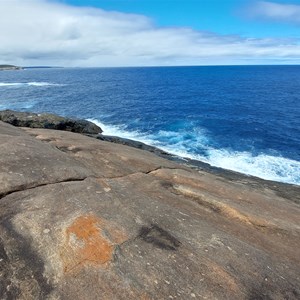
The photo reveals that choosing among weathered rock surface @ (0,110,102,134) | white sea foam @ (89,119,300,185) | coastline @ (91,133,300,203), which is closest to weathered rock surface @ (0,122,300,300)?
coastline @ (91,133,300,203)

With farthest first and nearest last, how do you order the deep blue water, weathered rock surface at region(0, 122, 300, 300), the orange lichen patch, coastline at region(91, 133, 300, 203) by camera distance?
the deep blue water → coastline at region(91, 133, 300, 203) → the orange lichen patch → weathered rock surface at region(0, 122, 300, 300)

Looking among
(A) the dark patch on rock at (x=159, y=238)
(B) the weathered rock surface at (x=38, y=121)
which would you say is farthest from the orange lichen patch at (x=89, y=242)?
(B) the weathered rock surface at (x=38, y=121)

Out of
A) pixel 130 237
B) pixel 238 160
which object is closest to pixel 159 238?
pixel 130 237

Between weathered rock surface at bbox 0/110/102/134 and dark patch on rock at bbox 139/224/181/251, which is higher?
dark patch on rock at bbox 139/224/181/251

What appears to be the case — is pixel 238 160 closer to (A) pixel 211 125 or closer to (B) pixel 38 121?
(A) pixel 211 125

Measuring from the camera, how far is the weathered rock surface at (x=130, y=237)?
9.29 m

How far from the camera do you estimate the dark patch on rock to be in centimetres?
1107

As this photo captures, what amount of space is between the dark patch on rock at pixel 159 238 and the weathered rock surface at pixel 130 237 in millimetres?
40

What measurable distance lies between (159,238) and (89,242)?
8.78ft

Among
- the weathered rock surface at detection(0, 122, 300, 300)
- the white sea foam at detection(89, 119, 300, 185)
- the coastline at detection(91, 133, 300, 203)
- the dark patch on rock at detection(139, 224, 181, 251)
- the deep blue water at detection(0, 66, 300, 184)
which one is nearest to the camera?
the weathered rock surface at detection(0, 122, 300, 300)

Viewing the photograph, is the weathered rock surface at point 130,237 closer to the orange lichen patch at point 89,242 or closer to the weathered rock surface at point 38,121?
the orange lichen patch at point 89,242

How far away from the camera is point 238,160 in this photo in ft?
155

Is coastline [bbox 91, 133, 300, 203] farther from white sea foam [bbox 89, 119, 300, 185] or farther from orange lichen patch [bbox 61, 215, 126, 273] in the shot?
orange lichen patch [bbox 61, 215, 126, 273]

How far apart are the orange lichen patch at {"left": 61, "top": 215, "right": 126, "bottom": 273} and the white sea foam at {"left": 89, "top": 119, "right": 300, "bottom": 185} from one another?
111ft
